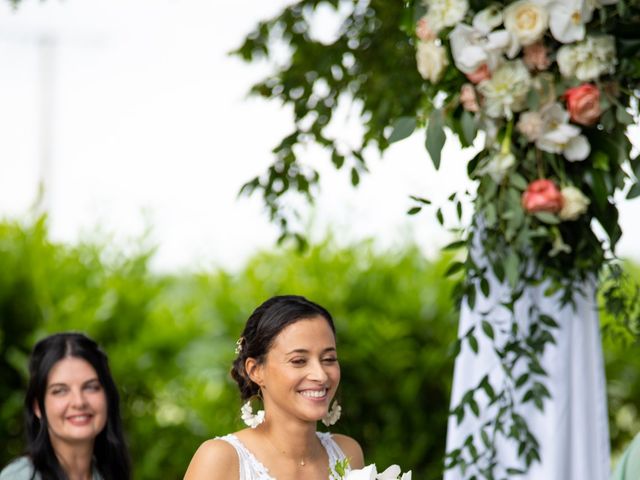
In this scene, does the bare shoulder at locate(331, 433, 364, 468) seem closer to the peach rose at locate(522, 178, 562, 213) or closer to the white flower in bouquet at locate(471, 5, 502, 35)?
the peach rose at locate(522, 178, 562, 213)

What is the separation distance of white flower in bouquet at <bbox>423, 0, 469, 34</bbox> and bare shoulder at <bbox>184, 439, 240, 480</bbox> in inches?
40.2

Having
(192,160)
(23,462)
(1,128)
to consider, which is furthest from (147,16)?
(23,462)

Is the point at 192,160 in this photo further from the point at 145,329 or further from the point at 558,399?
the point at 558,399

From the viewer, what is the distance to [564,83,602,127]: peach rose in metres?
2.27

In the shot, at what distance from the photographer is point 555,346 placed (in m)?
2.89

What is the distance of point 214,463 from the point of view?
84.4 inches

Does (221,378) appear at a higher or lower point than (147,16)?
lower

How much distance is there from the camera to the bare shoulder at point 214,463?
213 centimetres

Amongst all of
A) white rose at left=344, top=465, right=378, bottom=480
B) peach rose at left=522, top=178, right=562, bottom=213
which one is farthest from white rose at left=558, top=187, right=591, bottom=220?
white rose at left=344, top=465, right=378, bottom=480

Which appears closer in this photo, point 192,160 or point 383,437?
point 383,437

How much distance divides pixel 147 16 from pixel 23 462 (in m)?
9.55

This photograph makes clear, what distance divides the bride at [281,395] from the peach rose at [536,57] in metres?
0.71

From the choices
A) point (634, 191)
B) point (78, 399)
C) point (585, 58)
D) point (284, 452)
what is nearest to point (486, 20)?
point (585, 58)

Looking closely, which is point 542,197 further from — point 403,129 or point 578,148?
point 403,129
